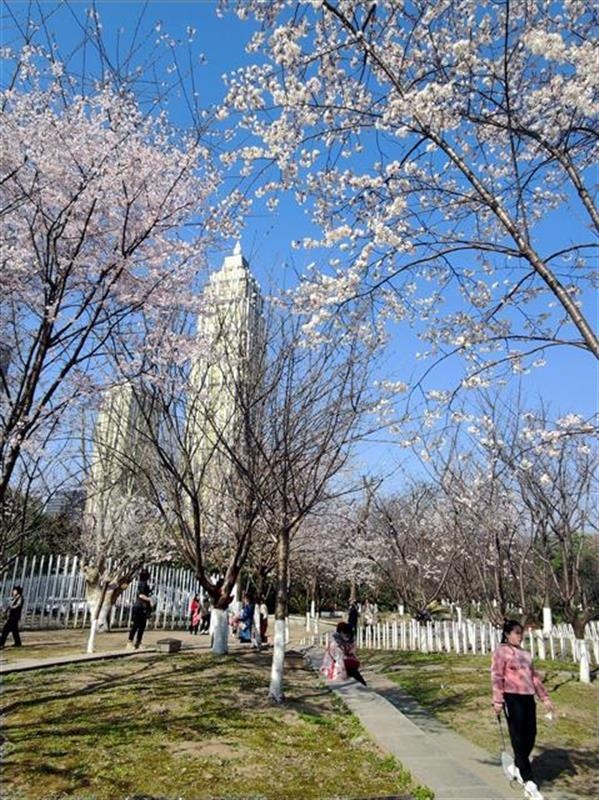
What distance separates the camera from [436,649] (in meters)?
17.2

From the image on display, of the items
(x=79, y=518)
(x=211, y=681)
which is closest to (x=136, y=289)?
(x=211, y=681)

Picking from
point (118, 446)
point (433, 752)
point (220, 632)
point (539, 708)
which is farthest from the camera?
point (118, 446)

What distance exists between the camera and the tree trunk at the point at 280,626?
318 inches

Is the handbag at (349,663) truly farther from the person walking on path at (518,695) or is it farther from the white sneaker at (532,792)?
the white sneaker at (532,792)

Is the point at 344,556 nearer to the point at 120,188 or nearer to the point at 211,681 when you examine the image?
the point at 211,681

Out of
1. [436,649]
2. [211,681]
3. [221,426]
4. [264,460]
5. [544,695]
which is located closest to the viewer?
[544,695]

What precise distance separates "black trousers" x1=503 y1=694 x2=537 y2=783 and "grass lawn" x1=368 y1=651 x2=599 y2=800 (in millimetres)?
571

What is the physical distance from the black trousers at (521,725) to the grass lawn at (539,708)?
57 centimetres

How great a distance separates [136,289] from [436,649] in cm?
1413

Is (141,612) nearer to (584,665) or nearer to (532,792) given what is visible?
(584,665)

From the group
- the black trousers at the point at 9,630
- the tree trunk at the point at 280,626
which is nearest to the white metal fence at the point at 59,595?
the black trousers at the point at 9,630

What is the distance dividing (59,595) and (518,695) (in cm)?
1625

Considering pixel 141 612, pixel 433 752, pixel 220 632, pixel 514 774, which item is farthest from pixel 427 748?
pixel 141 612

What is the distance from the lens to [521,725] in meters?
Answer: 5.66
